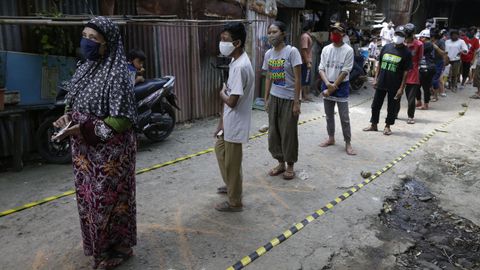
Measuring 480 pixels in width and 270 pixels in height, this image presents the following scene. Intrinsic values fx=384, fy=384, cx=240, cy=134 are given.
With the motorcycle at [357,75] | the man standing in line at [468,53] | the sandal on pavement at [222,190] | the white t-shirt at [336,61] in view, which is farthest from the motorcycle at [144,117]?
the man standing in line at [468,53]

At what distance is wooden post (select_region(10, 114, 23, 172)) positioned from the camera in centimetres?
447

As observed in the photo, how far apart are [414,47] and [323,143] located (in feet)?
9.40

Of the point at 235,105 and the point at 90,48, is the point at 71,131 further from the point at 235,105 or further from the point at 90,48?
the point at 235,105

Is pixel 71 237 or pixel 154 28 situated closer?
pixel 71 237

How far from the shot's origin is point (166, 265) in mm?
2883

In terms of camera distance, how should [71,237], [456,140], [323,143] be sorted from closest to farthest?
[71,237] < [323,143] < [456,140]

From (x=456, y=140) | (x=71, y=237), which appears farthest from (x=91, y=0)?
(x=456, y=140)

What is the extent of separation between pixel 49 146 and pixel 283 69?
306cm

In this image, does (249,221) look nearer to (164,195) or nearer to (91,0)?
(164,195)

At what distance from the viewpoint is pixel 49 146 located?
15.8 feet

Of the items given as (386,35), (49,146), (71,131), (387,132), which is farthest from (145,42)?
(386,35)

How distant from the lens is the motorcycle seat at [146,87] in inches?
215

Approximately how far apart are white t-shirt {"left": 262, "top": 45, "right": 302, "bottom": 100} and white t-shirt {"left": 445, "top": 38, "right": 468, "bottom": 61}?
31.5 ft

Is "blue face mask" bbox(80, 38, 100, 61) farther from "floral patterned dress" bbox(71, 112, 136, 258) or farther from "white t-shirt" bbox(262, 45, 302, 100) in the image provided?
"white t-shirt" bbox(262, 45, 302, 100)
